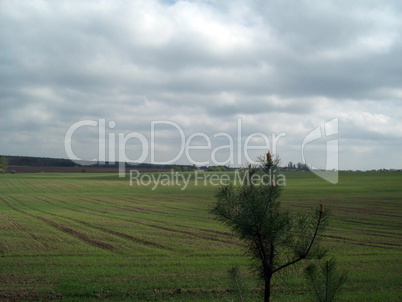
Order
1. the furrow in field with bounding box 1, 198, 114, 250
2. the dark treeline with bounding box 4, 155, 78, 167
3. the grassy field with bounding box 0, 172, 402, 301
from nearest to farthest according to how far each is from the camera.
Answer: the grassy field with bounding box 0, 172, 402, 301 < the furrow in field with bounding box 1, 198, 114, 250 < the dark treeline with bounding box 4, 155, 78, 167

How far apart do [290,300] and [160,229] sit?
1376 cm

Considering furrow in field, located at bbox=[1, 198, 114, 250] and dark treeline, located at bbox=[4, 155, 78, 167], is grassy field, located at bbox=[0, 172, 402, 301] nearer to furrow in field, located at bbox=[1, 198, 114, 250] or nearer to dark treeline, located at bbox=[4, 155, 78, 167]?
furrow in field, located at bbox=[1, 198, 114, 250]

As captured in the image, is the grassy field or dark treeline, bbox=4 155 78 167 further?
dark treeline, bbox=4 155 78 167

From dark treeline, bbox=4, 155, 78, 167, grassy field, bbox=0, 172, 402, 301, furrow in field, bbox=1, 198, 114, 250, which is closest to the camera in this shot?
grassy field, bbox=0, 172, 402, 301

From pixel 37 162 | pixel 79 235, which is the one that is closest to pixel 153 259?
pixel 79 235

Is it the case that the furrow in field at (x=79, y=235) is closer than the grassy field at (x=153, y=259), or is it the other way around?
the grassy field at (x=153, y=259)

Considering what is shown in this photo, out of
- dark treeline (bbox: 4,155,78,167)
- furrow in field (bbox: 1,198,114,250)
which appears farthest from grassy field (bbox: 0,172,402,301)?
dark treeline (bbox: 4,155,78,167)

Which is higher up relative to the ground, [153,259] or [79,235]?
[153,259]

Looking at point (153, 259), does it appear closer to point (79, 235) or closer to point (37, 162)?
point (79, 235)

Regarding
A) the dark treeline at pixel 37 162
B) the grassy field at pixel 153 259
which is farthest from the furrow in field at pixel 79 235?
the dark treeline at pixel 37 162

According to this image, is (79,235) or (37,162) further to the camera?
(37,162)

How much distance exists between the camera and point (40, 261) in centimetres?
1407

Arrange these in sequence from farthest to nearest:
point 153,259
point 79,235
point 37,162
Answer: point 37,162
point 79,235
point 153,259

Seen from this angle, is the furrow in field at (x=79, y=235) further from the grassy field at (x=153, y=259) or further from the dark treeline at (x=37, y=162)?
the dark treeline at (x=37, y=162)
